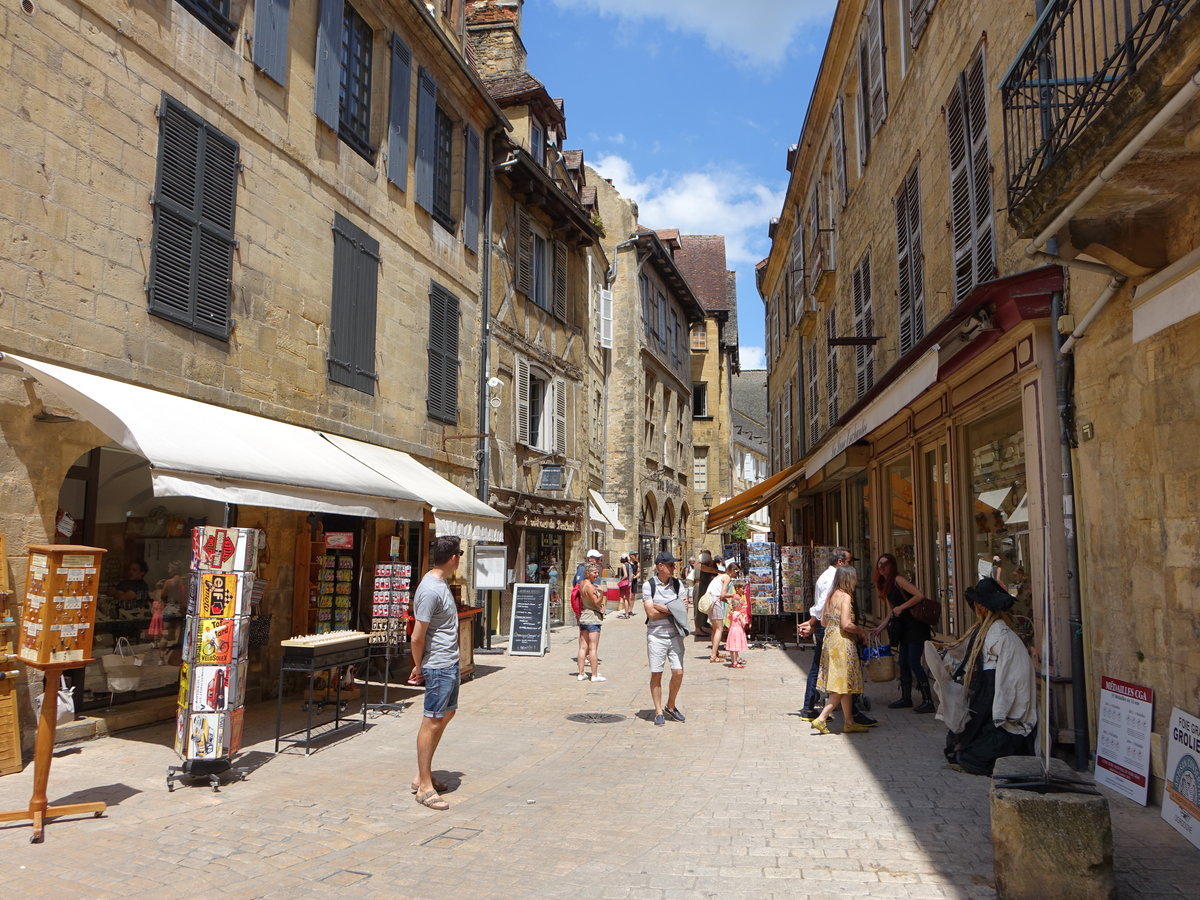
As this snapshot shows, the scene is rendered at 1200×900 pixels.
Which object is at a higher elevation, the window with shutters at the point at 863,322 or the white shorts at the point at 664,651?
the window with shutters at the point at 863,322

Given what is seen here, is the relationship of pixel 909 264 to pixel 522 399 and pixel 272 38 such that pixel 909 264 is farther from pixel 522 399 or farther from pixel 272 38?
pixel 522 399

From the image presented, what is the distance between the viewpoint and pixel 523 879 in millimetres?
4258

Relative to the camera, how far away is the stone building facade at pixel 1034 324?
15.9 ft

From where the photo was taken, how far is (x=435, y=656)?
5766mm

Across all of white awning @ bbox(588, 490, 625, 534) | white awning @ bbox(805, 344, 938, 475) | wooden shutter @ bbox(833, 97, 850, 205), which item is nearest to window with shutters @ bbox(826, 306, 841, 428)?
→ wooden shutter @ bbox(833, 97, 850, 205)

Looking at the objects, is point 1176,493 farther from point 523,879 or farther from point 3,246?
point 3,246

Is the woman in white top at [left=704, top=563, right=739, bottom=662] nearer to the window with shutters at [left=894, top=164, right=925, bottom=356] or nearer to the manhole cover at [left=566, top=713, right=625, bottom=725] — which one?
the window with shutters at [left=894, top=164, right=925, bottom=356]

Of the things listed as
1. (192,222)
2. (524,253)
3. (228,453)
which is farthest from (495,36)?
(228,453)

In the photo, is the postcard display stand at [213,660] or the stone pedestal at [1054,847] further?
the postcard display stand at [213,660]

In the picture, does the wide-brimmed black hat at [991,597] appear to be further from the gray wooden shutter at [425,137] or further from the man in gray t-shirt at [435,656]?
the gray wooden shutter at [425,137]

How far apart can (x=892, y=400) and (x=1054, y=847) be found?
491 cm

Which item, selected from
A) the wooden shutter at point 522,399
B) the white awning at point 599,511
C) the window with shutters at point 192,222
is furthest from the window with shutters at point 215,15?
the white awning at point 599,511

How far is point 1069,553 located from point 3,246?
7.76 meters

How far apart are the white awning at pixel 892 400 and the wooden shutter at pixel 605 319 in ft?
42.6
